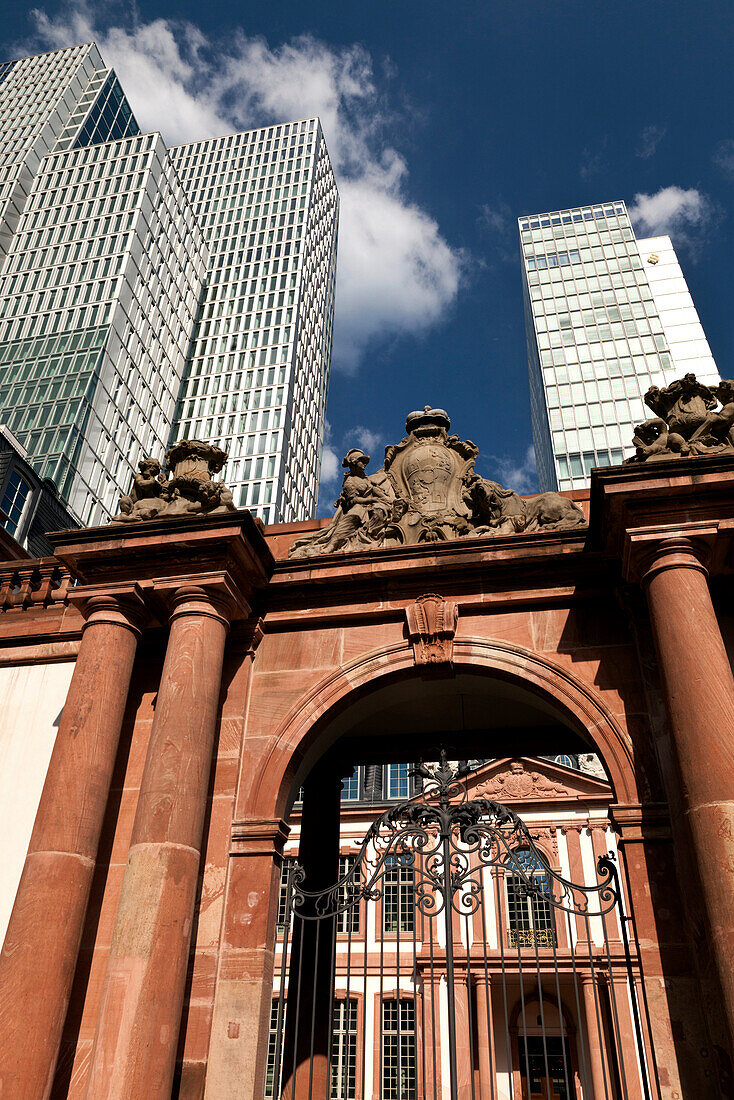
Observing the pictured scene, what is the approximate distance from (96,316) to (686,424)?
213ft

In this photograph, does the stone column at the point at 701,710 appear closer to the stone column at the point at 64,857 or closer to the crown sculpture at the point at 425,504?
the crown sculpture at the point at 425,504

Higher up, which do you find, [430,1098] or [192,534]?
[192,534]

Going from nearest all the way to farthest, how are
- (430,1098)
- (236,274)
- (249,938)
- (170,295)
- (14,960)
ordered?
1. (14,960)
2. (249,938)
3. (430,1098)
4. (170,295)
5. (236,274)

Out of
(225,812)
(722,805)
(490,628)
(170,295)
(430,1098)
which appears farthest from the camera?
(170,295)

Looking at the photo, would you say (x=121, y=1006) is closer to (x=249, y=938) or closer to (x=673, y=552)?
(x=249, y=938)

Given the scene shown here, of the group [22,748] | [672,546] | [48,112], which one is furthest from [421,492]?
[48,112]

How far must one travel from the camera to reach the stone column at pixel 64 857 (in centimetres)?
691

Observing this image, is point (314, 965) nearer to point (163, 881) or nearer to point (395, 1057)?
point (163, 881)

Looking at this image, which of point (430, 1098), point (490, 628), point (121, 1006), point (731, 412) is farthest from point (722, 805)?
point (430, 1098)

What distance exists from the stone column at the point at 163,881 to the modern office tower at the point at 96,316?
5130 cm

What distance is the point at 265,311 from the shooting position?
86938 millimetres

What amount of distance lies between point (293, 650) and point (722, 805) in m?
4.79

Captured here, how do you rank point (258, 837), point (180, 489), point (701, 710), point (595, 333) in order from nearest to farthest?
point (701, 710), point (258, 837), point (180, 489), point (595, 333)

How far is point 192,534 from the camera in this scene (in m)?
9.06
